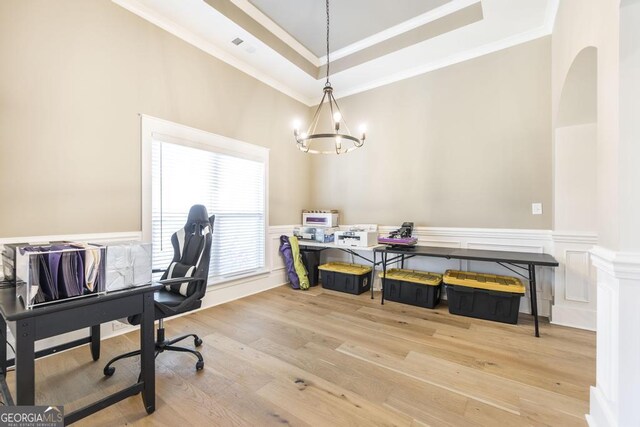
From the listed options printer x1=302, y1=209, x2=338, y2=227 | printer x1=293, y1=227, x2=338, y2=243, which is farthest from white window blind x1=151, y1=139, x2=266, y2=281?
printer x1=302, y1=209, x2=338, y2=227

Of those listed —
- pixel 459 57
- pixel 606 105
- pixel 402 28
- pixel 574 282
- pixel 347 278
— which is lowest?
pixel 347 278

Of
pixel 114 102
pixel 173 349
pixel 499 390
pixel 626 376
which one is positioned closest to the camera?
pixel 626 376

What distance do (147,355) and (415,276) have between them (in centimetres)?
293

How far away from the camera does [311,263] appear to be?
430 centimetres

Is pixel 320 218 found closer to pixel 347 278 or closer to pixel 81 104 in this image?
pixel 347 278

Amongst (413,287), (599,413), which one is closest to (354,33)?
(413,287)

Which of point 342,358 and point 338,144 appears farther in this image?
point 338,144

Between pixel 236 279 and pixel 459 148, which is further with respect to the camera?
pixel 236 279

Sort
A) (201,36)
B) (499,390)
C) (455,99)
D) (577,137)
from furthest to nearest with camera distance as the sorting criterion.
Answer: (455,99) < (201,36) < (577,137) < (499,390)

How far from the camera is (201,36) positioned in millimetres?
3170

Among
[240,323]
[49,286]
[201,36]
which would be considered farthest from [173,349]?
[201,36]

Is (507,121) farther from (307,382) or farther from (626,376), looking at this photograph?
(307,382)

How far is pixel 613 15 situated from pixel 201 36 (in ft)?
11.7

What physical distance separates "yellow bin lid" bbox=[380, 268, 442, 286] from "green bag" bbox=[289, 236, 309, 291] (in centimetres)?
117
